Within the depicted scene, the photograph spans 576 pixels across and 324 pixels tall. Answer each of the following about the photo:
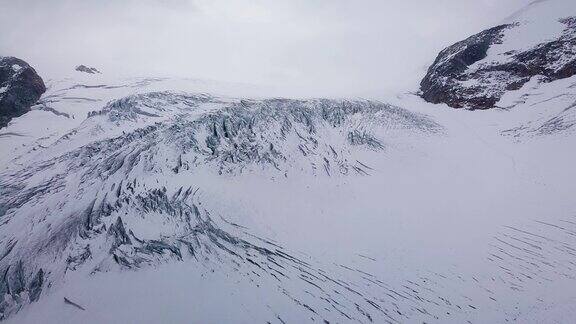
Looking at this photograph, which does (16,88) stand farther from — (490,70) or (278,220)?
(490,70)

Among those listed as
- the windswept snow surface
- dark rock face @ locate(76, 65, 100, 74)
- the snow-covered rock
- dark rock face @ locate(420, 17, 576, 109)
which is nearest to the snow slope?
the windswept snow surface

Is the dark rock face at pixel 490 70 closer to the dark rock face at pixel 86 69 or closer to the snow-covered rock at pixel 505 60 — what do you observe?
the snow-covered rock at pixel 505 60

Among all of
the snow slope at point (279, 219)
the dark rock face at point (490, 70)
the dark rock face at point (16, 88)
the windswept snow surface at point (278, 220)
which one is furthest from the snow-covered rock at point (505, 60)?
the dark rock face at point (16, 88)

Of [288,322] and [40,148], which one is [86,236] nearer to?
[288,322]

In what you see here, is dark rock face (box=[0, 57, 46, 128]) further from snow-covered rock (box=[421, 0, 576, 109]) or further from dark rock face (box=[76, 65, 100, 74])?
snow-covered rock (box=[421, 0, 576, 109])

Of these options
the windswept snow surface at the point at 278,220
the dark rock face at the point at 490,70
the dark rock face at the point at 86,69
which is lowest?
the windswept snow surface at the point at 278,220

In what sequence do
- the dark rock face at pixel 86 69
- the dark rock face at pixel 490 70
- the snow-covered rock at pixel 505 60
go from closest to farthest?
the dark rock face at pixel 490 70 → the snow-covered rock at pixel 505 60 → the dark rock face at pixel 86 69

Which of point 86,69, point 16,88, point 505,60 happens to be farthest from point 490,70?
point 86,69
